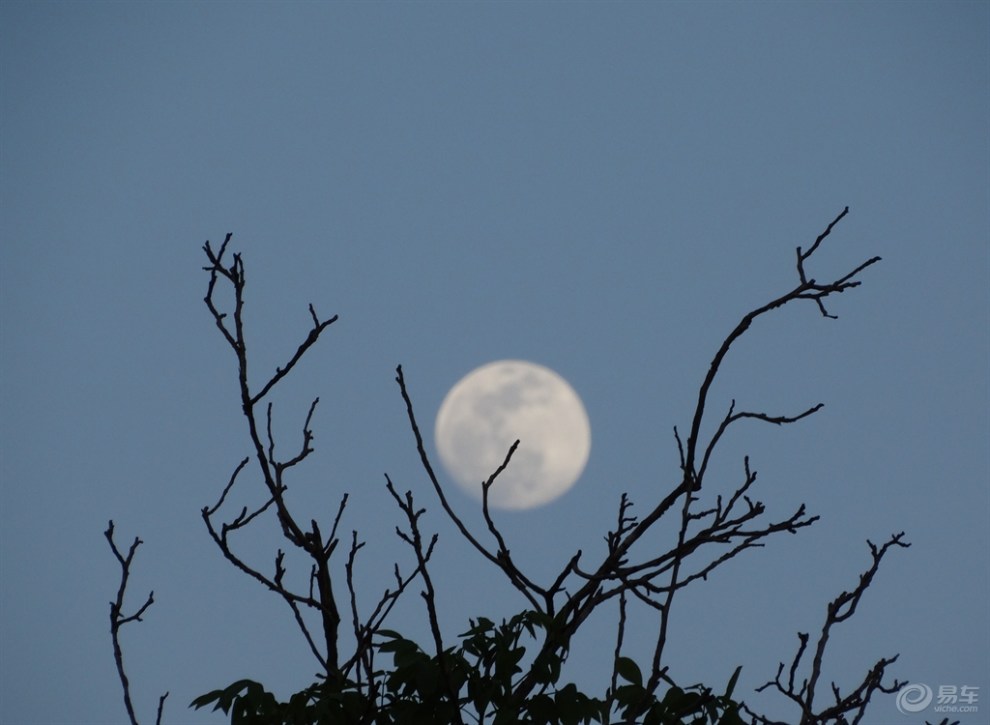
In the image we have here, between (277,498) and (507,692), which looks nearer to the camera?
(507,692)

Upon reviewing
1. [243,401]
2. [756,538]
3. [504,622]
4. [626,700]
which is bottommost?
[626,700]

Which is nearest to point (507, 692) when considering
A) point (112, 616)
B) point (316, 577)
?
point (316, 577)

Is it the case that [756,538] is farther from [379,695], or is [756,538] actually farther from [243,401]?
[243,401]

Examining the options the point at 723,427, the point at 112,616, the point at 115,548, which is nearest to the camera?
the point at 723,427

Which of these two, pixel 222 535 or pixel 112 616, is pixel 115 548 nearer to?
pixel 112 616

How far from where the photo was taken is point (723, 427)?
11.0ft

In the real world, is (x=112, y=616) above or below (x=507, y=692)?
above

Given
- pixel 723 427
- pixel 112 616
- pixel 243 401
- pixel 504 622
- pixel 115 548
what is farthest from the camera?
pixel 115 548

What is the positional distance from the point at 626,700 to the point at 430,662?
27.3 inches

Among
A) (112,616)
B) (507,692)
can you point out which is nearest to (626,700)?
(507,692)

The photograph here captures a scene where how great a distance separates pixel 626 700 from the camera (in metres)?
3.42

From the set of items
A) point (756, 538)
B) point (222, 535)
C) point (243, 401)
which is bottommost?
point (756, 538)

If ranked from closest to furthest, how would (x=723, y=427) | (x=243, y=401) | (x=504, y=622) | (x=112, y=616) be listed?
(x=723, y=427) → (x=504, y=622) → (x=243, y=401) → (x=112, y=616)

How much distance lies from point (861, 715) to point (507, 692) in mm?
1951
